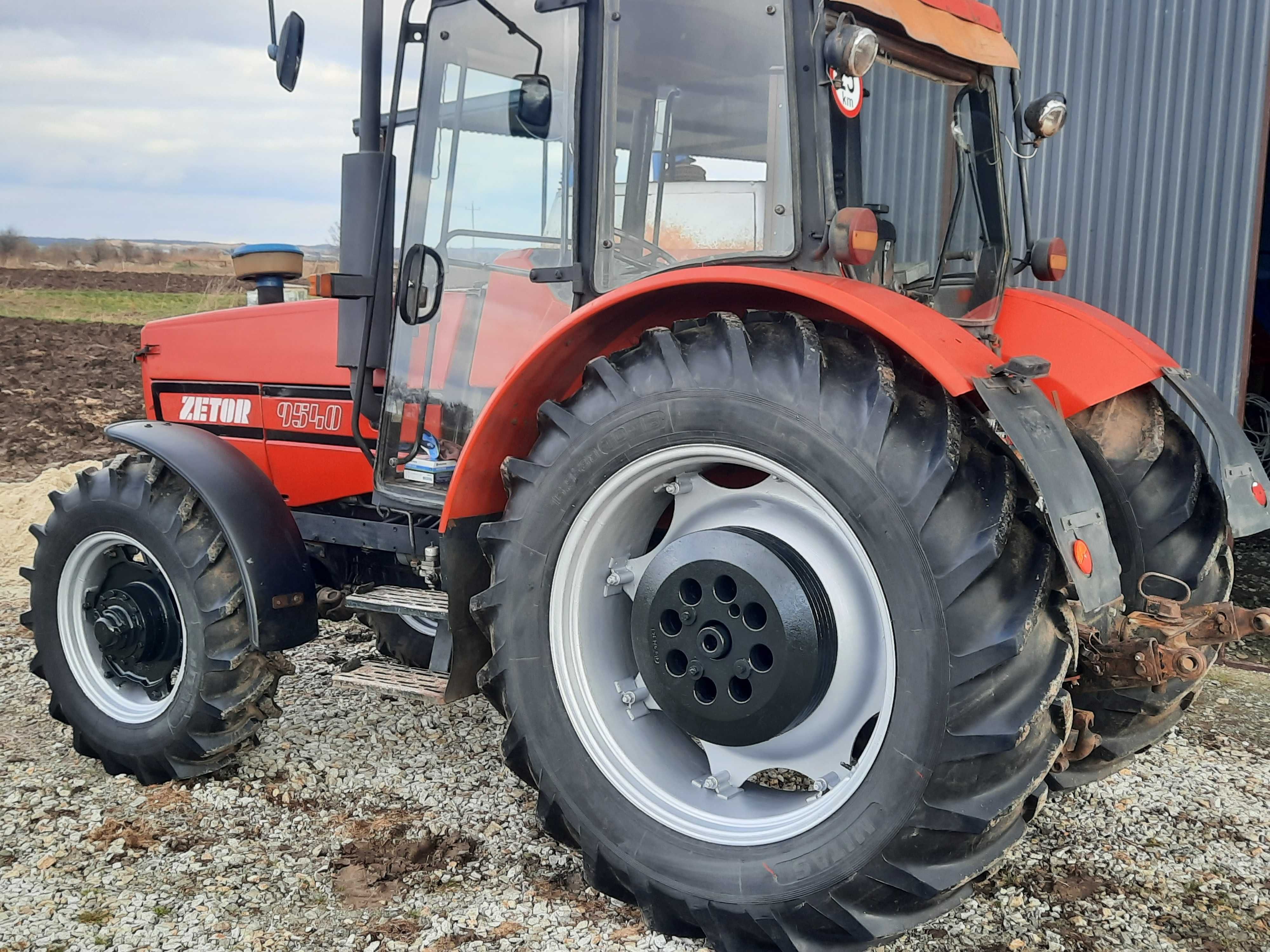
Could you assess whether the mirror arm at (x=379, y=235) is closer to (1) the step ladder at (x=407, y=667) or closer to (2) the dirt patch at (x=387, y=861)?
(1) the step ladder at (x=407, y=667)

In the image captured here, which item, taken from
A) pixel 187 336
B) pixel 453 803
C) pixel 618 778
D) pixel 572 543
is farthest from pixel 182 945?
pixel 187 336

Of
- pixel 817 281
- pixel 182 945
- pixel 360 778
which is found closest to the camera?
pixel 817 281

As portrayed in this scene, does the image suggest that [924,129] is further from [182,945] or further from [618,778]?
[182,945]

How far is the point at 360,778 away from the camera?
323 centimetres

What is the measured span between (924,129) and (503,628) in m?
1.86

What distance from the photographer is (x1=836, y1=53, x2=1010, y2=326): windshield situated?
2838 millimetres

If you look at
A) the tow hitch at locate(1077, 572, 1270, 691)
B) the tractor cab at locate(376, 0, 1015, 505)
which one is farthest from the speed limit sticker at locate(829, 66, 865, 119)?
the tow hitch at locate(1077, 572, 1270, 691)

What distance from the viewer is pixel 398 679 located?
2.95 meters

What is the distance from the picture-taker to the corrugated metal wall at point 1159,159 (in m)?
4.91

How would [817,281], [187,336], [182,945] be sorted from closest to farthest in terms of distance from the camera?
[817,281], [182,945], [187,336]

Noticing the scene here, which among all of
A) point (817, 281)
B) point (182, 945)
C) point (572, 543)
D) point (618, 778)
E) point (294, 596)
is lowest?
point (182, 945)

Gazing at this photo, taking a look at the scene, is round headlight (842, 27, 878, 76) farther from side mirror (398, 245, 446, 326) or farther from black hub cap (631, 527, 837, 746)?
side mirror (398, 245, 446, 326)

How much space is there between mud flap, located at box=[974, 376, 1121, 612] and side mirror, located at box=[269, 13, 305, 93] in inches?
80.9

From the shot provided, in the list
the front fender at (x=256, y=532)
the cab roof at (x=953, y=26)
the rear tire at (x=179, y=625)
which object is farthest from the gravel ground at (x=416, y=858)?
the cab roof at (x=953, y=26)
